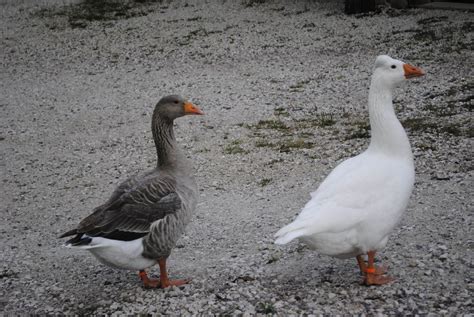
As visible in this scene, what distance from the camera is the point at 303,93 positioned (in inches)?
487

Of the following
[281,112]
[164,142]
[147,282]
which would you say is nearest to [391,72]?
[164,142]

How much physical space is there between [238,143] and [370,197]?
532 cm

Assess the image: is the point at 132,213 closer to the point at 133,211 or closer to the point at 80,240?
the point at 133,211

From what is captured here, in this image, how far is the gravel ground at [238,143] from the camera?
223 inches

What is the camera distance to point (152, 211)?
543cm

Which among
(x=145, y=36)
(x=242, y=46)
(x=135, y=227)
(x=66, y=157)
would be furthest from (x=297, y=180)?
(x=145, y=36)

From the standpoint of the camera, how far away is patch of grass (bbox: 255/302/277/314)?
204 inches

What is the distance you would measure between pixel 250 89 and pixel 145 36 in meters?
7.11

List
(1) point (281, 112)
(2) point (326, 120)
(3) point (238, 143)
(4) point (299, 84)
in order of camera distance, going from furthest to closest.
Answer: (4) point (299, 84) → (1) point (281, 112) → (2) point (326, 120) → (3) point (238, 143)

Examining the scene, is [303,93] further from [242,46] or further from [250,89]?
[242,46]

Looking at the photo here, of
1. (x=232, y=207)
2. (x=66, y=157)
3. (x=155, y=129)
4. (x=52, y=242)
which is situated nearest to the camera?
(x=155, y=129)

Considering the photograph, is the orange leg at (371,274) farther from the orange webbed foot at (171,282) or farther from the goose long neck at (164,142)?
the goose long neck at (164,142)

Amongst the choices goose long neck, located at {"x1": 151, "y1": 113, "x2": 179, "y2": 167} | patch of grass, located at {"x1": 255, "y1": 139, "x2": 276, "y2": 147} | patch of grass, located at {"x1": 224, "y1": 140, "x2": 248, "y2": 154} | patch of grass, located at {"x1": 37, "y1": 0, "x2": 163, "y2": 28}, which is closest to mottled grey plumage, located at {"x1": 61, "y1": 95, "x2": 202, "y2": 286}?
goose long neck, located at {"x1": 151, "y1": 113, "x2": 179, "y2": 167}

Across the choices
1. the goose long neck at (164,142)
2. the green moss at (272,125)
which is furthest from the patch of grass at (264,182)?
the goose long neck at (164,142)
